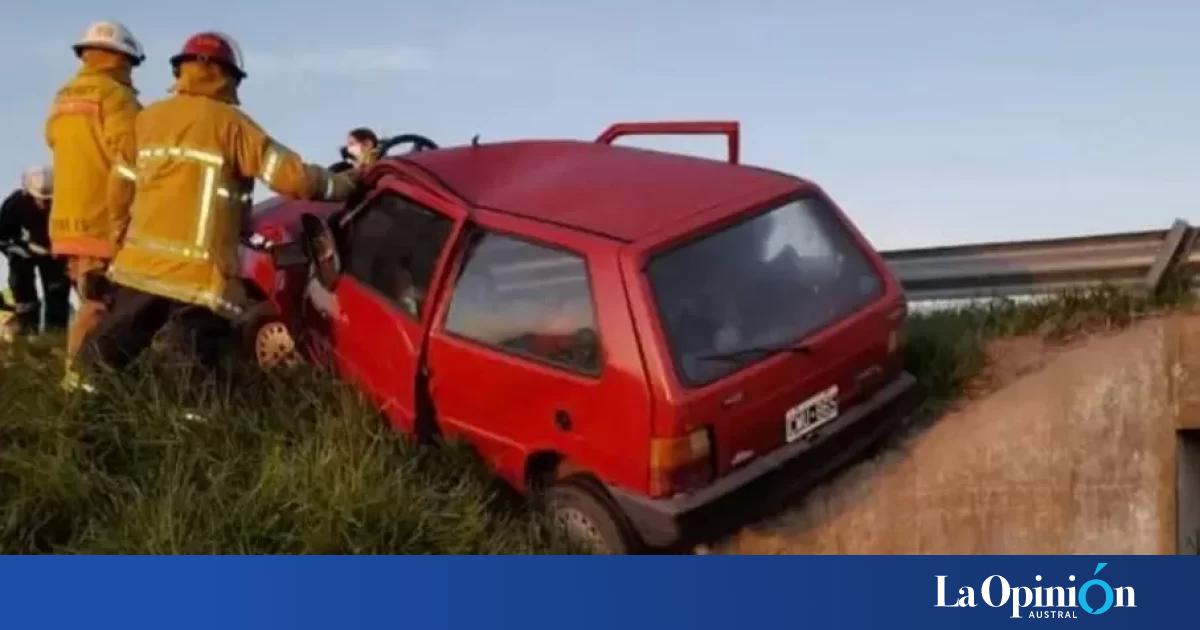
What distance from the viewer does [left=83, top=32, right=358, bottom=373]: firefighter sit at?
21.8 ft

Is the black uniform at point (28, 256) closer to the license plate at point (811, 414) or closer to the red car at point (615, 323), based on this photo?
the red car at point (615, 323)

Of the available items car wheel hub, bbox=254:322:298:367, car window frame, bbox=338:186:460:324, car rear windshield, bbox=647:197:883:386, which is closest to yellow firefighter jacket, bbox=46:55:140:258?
car wheel hub, bbox=254:322:298:367

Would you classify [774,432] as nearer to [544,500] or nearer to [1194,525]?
[544,500]

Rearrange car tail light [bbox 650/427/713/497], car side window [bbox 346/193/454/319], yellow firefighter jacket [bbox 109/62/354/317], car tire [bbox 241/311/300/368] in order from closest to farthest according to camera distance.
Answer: car tail light [bbox 650/427/713/497] < car side window [bbox 346/193/454/319] < yellow firefighter jacket [bbox 109/62/354/317] < car tire [bbox 241/311/300/368]

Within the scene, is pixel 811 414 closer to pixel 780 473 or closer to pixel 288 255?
pixel 780 473

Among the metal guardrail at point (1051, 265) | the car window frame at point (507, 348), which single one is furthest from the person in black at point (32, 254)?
the metal guardrail at point (1051, 265)

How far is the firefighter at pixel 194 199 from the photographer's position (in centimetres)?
665

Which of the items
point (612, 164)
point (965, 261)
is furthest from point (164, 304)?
point (965, 261)

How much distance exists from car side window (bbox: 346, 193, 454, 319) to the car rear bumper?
1.32m

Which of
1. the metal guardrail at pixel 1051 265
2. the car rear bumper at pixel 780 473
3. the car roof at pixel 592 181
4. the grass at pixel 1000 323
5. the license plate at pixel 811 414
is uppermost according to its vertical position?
the car roof at pixel 592 181

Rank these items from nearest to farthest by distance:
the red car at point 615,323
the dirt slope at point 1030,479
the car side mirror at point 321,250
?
the red car at point 615,323 → the dirt slope at point 1030,479 → the car side mirror at point 321,250

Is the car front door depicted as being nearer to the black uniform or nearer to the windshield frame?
the windshield frame

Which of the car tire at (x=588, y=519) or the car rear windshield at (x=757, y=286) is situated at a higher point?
the car rear windshield at (x=757, y=286)

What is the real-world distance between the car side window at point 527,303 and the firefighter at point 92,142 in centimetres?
208
